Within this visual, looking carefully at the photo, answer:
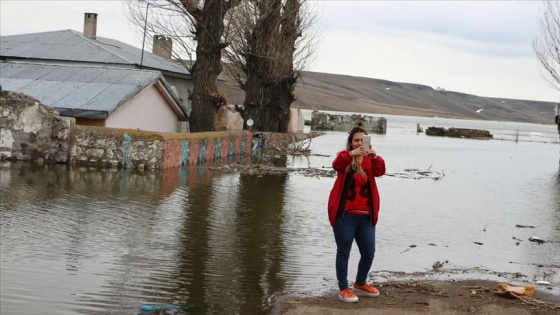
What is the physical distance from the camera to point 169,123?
3219 centimetres

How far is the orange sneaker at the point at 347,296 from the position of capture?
8.75 meters

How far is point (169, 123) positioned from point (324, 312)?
24.4 m

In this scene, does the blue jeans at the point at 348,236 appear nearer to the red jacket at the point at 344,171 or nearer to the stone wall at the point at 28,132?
the red jacket at the point at 344,171

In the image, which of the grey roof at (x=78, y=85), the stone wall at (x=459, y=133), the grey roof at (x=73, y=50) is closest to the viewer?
the grey roof at (x=78, y=85)

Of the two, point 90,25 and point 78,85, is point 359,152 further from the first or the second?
point 90,25

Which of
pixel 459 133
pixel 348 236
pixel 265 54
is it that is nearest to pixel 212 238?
pixel 348 236

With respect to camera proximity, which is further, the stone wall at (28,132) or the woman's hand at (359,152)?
the stone wall at (28,132)

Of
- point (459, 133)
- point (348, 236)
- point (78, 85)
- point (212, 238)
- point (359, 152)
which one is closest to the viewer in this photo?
point (359, 152)

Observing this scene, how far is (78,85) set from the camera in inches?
1108

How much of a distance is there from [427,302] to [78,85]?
21.1 m

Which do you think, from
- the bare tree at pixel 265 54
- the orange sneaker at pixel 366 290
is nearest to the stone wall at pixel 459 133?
the bare tree at pixel 265 54

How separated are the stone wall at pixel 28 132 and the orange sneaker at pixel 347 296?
1537 cm

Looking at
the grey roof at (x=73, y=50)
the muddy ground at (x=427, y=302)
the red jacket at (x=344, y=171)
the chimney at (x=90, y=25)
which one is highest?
the chimney at (x=90, y=25)

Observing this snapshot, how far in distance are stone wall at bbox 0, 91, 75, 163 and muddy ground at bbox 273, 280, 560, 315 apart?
14943 millimetres
